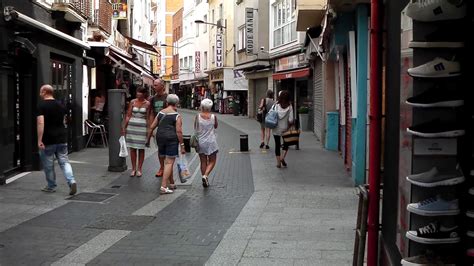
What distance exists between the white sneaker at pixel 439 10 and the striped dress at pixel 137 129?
28.3 ft

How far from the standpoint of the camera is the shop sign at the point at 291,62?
23.3m

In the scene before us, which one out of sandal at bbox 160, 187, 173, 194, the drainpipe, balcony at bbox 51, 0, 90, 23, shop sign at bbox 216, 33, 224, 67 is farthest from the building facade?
the drainpipe

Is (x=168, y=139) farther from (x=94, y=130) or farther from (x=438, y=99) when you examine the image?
(x=94, y=130)

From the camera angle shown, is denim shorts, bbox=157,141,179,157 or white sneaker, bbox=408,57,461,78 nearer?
white sneaker, bbox=408,57,461,78

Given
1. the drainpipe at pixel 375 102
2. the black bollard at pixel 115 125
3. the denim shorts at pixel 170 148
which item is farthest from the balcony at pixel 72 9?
the drainpipe at pixel 375 102

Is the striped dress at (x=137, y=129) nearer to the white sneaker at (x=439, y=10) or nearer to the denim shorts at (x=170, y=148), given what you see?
the denim shorts at (x=170, y=148)

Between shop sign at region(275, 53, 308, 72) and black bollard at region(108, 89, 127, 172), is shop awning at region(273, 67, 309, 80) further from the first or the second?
black bollard at region(108, 89, 127, 172)

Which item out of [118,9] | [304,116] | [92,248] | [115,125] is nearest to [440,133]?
[92,248]

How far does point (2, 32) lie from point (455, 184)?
8.95m

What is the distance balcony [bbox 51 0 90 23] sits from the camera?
42.8ft

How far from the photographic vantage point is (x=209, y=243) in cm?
622

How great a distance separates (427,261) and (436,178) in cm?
40

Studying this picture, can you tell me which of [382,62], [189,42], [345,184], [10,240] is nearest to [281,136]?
[345,184]

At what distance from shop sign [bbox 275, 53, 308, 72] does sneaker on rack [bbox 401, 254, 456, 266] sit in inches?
789
